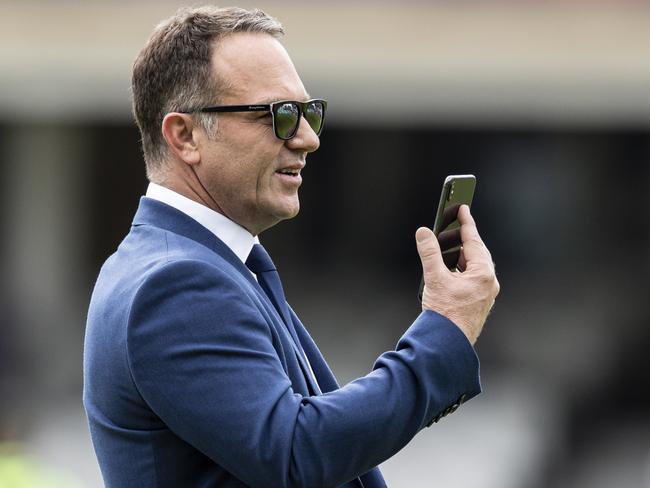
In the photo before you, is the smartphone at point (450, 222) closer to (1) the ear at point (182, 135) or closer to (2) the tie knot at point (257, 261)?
(2) the tie knot at point (257, 261)

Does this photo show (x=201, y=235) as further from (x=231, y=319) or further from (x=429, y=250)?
(x=429, y=250)

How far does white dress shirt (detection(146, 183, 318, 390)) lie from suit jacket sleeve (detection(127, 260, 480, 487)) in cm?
19

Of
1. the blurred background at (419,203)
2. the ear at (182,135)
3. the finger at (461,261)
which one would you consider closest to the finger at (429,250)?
the finger at (461,261)

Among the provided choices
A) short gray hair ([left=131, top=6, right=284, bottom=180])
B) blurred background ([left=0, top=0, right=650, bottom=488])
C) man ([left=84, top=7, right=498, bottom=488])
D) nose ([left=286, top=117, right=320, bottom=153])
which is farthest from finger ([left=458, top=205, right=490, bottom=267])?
blurred background ([left=0, top=0, right=650, bottom=488])

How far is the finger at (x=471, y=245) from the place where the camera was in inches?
88.4

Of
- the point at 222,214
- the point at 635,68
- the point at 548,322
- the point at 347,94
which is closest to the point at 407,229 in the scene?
the point at 548,322

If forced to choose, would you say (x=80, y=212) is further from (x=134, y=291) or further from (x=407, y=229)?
(x=134, y=291)

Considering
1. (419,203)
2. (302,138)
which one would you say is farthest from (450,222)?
(419,203)

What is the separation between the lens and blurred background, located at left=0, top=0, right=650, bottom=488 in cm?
1090

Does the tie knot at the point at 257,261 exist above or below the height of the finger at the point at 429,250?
below

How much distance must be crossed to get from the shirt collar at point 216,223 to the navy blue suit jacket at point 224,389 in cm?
9

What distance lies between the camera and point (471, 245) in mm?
2266

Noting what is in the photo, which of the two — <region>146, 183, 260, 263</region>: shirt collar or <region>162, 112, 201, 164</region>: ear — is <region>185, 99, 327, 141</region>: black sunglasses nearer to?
<region>162, 112, 201, 164</region>: ear

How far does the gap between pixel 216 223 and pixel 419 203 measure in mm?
13267
